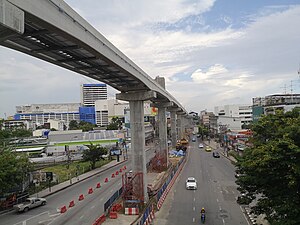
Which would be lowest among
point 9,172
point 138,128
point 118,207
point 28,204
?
point 118,207

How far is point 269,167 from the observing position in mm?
13641

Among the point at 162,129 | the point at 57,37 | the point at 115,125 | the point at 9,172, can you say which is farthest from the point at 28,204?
the point at 115,125

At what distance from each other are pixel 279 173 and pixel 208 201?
14.9m

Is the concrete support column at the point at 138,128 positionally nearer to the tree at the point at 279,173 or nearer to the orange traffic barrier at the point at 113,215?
the orange traffic barrier at the point at 113,215

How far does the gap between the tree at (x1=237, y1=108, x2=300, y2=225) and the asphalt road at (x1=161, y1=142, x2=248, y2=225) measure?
7.37 meters

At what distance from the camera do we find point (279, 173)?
13.5 metres

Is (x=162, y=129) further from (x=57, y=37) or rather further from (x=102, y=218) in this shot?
(x=57, y=37)

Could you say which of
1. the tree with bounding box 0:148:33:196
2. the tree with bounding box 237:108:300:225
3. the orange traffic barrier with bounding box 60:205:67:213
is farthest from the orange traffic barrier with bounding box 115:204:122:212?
the tree with bounding box 237:108:300:225

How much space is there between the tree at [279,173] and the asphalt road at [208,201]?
737 centimetres

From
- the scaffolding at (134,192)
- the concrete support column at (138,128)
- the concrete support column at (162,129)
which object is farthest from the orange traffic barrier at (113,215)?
the concrete support column at (162,129)

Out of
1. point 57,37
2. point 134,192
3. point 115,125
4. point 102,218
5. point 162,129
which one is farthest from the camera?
point 115,125

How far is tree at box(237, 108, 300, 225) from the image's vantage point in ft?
41.5

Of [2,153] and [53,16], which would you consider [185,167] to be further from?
[53,16]

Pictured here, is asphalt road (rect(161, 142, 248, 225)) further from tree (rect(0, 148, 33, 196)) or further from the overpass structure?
tree (rect(0, 148, 33, 196))
